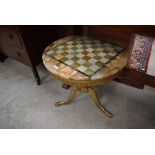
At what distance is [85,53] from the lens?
1231 mm

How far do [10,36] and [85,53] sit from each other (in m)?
0.78

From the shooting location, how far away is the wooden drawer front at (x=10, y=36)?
4.88ft

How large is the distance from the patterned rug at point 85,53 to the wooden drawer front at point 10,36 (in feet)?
1.40

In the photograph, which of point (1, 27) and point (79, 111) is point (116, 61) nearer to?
point (79, 111)

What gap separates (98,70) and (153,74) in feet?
2.01

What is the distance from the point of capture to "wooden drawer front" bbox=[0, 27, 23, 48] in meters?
1.49

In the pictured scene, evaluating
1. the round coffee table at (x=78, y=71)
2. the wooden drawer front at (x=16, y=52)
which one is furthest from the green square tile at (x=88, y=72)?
the wooden drawer front at (x=16, y=52)

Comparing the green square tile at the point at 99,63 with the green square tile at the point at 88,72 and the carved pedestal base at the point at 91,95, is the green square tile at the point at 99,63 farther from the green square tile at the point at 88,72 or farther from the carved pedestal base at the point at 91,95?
the carved pedestal base at the point at 91,95

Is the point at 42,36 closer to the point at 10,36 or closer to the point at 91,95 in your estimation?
the point at 10,36

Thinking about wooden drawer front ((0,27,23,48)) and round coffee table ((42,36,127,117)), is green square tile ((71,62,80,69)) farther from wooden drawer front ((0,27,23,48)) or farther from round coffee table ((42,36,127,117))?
wooden drawer front ((0,27,23,48))

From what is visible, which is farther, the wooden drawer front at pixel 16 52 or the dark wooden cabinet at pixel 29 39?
the wooden drawer front at pixel 16 52

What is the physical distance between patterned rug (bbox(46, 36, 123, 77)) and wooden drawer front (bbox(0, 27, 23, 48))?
426 millimetres

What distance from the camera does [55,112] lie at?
1586 mm

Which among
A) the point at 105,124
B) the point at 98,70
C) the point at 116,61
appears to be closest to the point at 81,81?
the point at 98,70
